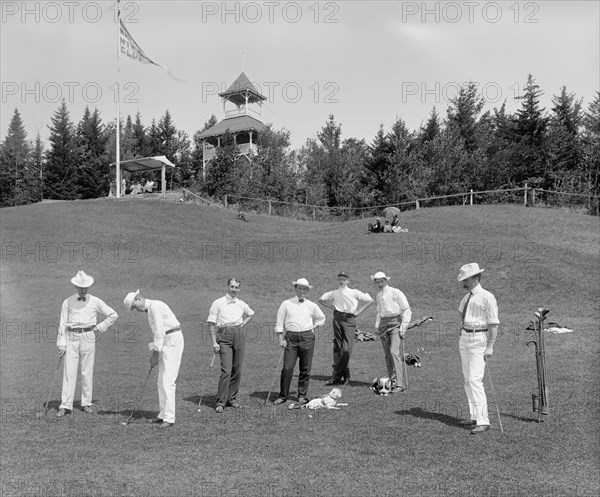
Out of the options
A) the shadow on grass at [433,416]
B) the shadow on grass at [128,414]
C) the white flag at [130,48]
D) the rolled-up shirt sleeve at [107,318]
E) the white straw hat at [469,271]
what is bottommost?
the shadow on grass at [128,414]

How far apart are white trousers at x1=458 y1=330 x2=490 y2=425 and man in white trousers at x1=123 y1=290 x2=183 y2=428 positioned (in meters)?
4.36

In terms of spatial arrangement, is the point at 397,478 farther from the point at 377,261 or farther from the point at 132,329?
the point at 377,261

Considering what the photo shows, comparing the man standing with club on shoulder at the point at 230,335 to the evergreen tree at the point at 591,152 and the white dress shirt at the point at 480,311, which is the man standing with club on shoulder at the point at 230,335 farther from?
the evergreen tree at the point at 591,152

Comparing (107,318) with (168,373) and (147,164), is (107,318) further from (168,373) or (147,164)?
(147,164)

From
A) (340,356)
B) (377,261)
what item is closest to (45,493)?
(340,356)

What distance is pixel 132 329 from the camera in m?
20.1

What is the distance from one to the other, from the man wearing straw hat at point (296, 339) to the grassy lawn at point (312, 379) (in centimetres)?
72

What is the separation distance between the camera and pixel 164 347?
9836mm

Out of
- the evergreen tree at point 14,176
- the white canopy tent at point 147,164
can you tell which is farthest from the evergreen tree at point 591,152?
the evergreen tree at point 14,176

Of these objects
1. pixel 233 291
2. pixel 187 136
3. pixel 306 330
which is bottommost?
pixel 306 330

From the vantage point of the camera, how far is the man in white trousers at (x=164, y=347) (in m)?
9.57

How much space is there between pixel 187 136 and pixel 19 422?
84210 millimetres

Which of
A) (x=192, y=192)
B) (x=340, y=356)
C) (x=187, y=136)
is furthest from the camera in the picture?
(x=187, y=136)

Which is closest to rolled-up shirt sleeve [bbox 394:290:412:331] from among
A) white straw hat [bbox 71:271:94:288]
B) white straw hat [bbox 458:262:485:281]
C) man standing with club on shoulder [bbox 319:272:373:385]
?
man standing with club on shoulder [bbox 319:272:373:385]
